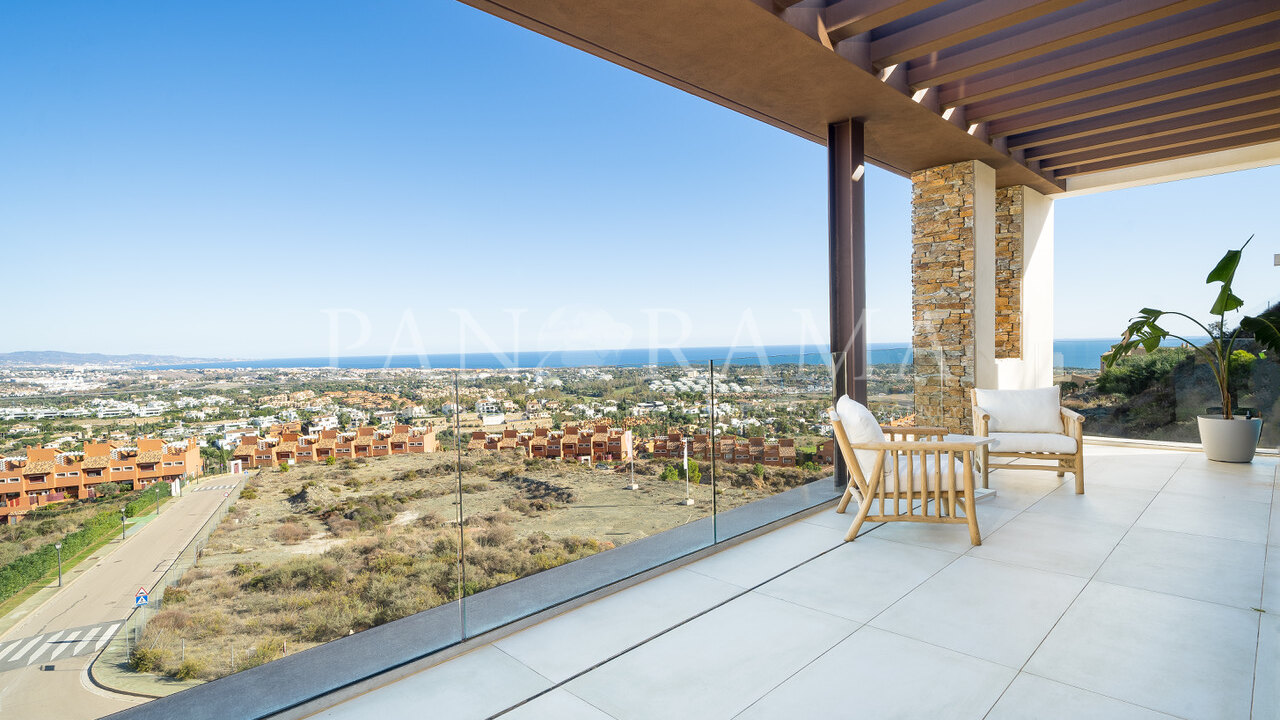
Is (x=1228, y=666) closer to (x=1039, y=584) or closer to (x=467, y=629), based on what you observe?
(x=1039, y=584)

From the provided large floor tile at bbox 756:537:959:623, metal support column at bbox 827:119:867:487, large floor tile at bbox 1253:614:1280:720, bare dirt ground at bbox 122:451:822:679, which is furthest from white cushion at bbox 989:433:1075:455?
bare dirt ground at bbox 122:451:822:679

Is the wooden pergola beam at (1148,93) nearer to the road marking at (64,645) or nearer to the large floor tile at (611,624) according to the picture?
the large floor tile at (611,624)

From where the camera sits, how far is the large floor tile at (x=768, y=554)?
9.72ft

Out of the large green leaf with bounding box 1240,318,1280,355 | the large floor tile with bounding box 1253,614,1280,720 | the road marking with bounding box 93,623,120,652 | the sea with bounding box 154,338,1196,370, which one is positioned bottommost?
the large floor tile with bounding box 1253,614,1280,720

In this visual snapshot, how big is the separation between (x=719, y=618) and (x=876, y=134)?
13.7 ft

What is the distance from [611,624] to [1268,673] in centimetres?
231

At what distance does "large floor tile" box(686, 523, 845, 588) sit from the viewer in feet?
9.72

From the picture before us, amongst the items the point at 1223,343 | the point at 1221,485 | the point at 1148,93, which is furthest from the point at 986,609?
the point at 1223,343

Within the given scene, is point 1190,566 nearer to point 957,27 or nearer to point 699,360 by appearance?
point 699,360

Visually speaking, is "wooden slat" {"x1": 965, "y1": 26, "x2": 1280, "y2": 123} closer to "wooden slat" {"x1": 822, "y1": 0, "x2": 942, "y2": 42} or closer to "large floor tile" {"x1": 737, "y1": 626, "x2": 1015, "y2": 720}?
"wooden slat" {"x1": 822, "y1": 0, "x2": 942, "y2": 42}

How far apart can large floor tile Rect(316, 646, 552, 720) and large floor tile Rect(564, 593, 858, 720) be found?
0.68 feet

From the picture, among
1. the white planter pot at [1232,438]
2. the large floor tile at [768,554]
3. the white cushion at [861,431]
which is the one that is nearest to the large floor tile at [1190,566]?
the white cushion at [861,431]

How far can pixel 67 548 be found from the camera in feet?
4.97

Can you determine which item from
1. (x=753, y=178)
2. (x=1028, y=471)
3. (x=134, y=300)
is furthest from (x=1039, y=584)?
(x=753, y=178)
